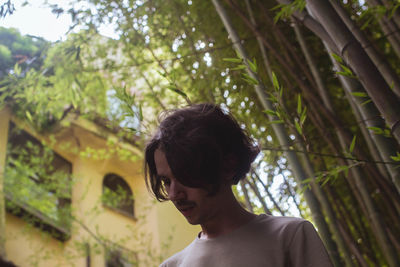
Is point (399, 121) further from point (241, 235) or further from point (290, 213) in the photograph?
point (290, 213)

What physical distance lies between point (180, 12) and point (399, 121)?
6.41 ft

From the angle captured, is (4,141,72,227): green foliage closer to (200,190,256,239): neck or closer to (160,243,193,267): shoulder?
(160,243,193,267): shoulder

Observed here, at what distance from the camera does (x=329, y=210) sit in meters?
1.96

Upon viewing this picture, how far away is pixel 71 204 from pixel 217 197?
587 centimetres

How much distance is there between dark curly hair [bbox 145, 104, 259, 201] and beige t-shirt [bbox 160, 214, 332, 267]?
12cm

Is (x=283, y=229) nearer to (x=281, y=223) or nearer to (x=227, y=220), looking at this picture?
(x=281, y=223)

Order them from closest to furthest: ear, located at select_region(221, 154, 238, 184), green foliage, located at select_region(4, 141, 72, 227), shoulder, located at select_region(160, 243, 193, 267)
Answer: ear, located at select_region(221, 154, 238, 184)
shoulder, located at select_region(160, 243, 193, 267)
green foliage, located at select_region(4, 141, 72, 227)

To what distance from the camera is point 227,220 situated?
1.06 metres

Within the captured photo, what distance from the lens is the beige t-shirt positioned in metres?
0.94

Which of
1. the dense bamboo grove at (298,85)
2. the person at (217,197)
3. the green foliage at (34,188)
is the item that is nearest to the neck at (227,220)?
the person at (217,197)

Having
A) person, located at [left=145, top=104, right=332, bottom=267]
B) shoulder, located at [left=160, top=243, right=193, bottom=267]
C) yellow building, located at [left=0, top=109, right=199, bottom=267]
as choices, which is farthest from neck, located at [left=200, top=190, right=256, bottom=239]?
yellow building, located at [left=0, top=109, right=199, bottom=267]

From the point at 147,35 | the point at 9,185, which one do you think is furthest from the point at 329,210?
the point at 9,185

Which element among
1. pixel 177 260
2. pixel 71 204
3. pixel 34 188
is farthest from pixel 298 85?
pixel 71 204

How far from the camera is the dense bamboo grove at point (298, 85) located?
1.27 metres
